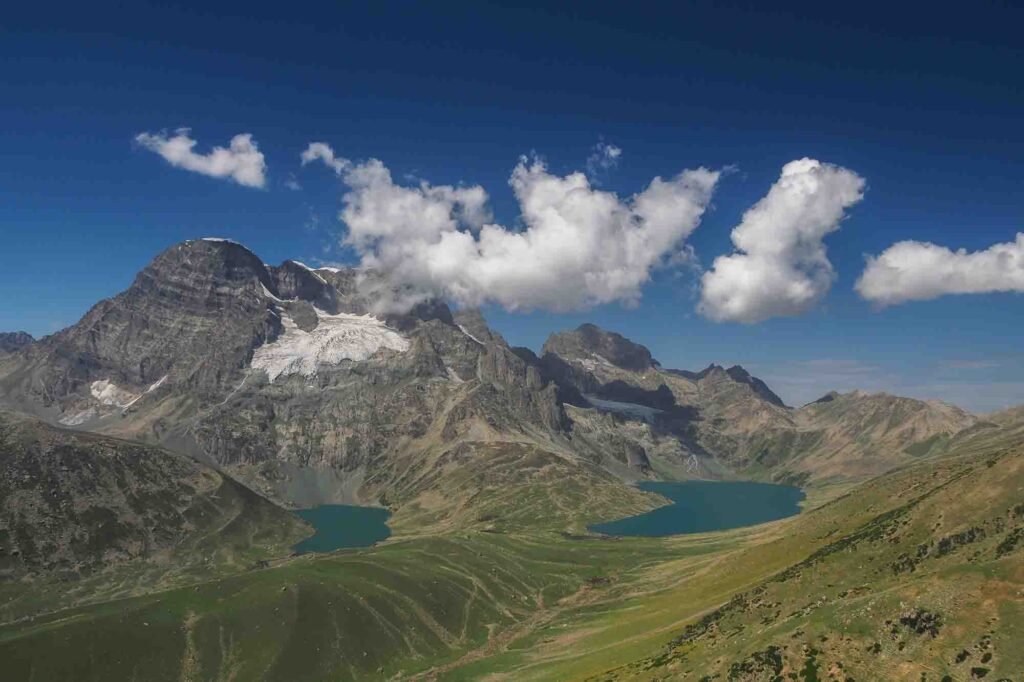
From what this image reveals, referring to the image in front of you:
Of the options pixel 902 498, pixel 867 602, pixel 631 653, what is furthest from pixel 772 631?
pixel 902 498

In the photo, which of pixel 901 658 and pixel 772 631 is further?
pixel 772 631

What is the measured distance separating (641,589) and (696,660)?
11587cm

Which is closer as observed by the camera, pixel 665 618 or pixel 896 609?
pixel 896 609

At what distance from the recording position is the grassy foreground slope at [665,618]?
61.3 meters

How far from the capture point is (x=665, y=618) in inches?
5281

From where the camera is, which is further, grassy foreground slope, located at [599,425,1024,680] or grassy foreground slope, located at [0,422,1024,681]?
grassy foreground slope, located at [0,422,1024,681]

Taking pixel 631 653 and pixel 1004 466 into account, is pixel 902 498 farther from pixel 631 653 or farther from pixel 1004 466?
pixel 631 653

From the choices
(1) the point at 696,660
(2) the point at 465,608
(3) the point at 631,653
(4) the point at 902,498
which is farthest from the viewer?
(2) the point at 465,608

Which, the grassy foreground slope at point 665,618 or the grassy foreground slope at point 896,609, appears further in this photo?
A: the grassy foreground slope at point 665,618

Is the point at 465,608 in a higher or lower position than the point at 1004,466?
lower

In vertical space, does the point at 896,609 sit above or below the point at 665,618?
above

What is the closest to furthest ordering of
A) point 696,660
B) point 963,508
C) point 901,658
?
point 901,658 → point 696,660 → point 963,508

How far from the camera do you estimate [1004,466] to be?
102 m

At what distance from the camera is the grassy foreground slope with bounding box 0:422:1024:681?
61344 millimetres
